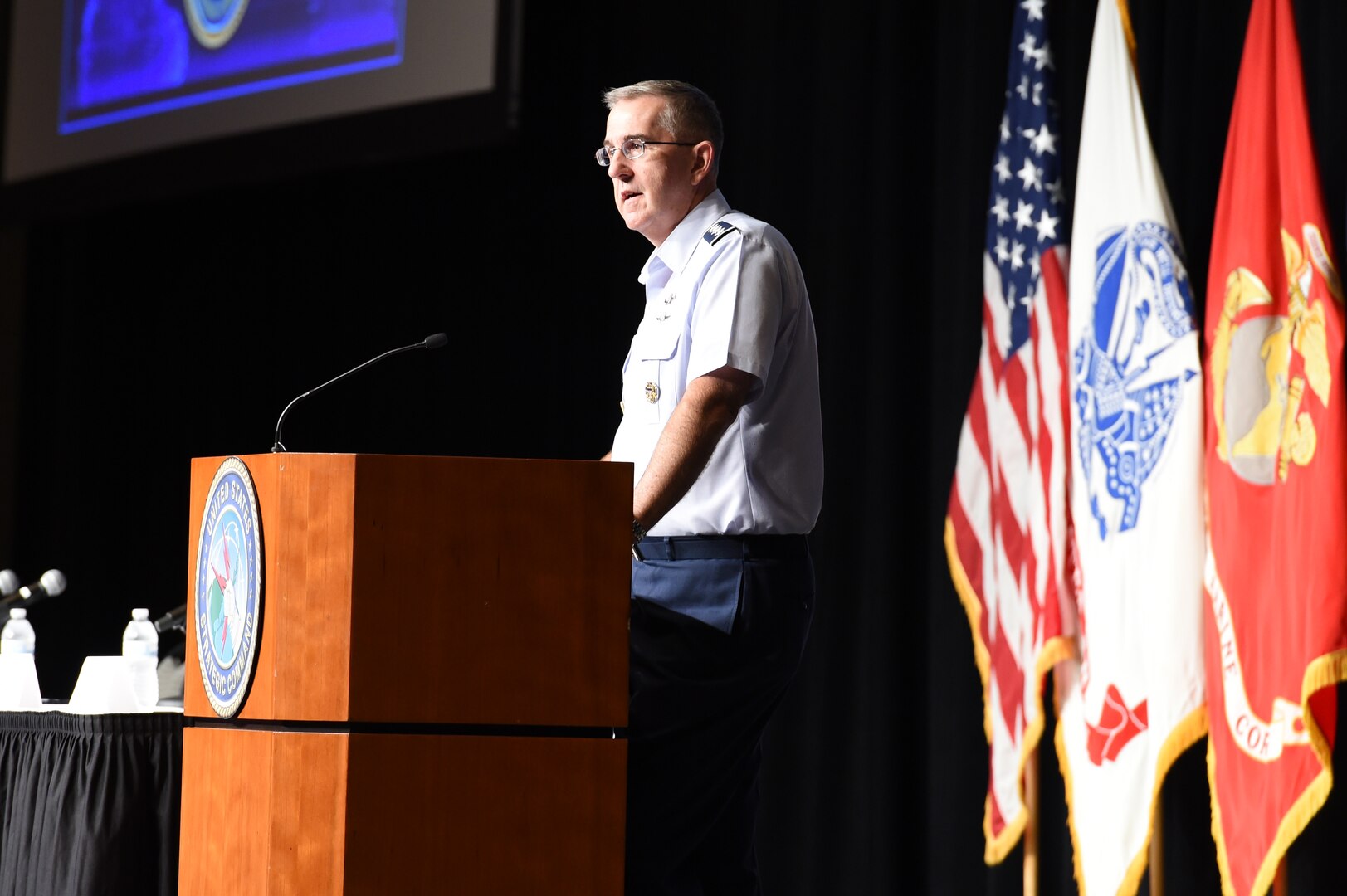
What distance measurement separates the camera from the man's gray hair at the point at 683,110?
2.56m

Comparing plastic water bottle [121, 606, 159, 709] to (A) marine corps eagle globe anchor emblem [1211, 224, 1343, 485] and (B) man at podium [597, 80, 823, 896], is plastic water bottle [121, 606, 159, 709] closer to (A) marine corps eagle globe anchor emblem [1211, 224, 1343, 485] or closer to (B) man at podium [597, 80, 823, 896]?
(B) man at podium [597, 80, 823, 896]

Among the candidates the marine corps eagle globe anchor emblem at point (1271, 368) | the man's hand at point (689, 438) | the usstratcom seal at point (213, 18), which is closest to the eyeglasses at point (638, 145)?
the man's hand at point (689, 438)

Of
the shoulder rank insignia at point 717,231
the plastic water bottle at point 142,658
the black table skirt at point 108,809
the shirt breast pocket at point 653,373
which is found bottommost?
the black table skirt at point 108,809

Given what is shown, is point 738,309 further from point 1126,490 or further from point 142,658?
point 1126,490

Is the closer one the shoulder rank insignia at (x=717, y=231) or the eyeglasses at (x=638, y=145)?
the shoulder rank insignia at (x=717, y=231)

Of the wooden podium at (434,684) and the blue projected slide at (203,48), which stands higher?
the blue projected slide at (203,48)

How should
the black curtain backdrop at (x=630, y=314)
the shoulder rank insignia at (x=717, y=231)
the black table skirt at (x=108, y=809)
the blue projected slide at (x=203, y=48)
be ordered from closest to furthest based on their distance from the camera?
the shoulder rank insignia at (x=717, y=231), the black table skirt at (x=108, y=809), the black curtain backdrop at (x=630, y=314), the blue projected slide at (x=203, y=48)

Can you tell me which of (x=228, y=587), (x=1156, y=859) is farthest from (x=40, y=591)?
(x=1156, y=859)

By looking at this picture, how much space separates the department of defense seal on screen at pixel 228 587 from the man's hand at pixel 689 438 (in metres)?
0.48

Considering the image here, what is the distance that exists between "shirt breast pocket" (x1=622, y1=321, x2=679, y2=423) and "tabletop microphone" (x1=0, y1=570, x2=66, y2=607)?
1.40 metres

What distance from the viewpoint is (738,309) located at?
234cm

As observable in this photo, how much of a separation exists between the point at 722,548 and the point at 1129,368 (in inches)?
73.5

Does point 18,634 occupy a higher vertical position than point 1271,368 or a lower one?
lower

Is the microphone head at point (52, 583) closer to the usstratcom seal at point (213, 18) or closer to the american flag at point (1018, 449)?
the american flag at point (1018, 449)
